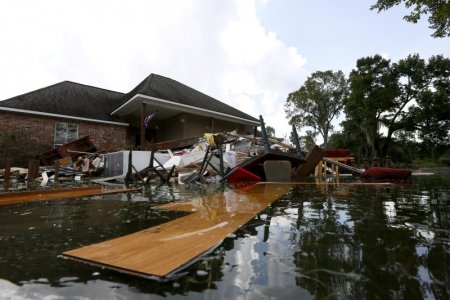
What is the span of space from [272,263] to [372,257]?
48 centimetres

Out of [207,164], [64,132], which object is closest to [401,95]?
[207,164]

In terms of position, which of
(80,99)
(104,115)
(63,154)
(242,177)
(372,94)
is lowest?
(242,177)

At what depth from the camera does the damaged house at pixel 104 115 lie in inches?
492

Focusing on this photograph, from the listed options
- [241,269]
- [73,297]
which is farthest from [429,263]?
[73,297]

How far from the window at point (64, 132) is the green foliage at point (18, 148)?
1.04m

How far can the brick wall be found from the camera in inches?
471

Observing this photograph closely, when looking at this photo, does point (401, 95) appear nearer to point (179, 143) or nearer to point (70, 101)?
point (179, 143)

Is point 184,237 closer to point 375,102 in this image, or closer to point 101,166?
point 101,166

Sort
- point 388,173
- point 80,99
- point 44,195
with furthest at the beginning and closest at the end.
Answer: point 80,99, point 388,173, point 44,195

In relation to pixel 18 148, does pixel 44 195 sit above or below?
below

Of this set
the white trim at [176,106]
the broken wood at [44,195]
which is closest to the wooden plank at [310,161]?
the broken wood at [44,195]

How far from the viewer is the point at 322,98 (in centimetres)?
2880

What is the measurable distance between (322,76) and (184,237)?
31.1 meters

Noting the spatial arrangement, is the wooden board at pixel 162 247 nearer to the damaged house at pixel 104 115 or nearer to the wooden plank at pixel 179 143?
the wooden plank at pixel 179 143
